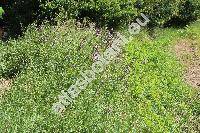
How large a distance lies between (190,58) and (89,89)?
5440 mm

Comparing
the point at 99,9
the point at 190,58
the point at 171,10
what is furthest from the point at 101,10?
the point at 190,58

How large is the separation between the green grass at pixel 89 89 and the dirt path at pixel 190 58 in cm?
29

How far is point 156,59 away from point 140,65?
79 centimetres

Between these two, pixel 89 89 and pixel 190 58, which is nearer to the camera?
pixel 89 89

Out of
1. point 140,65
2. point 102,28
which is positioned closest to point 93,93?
point 140,65

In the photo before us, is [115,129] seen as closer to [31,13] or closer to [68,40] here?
[68,40]

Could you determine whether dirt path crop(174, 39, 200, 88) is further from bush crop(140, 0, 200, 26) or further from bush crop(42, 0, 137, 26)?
bush crop(42, 0, 137, 26)

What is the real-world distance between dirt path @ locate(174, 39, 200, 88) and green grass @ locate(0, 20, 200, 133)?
0.29 m

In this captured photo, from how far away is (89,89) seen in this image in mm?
10859

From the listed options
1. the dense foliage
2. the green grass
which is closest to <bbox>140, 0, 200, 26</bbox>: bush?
the dense foliage

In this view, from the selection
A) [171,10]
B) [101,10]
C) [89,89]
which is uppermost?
[101,10]

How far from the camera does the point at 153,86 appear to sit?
1232 centimetres

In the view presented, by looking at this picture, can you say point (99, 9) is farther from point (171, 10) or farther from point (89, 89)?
point (89, 89)

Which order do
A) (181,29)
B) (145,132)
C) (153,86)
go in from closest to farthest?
(145,132) → (153,86) → (181,29)
